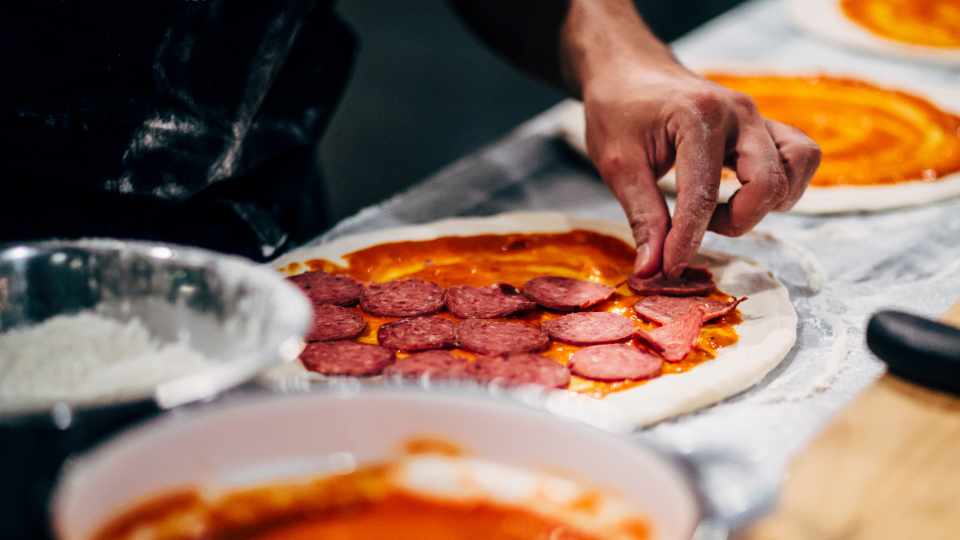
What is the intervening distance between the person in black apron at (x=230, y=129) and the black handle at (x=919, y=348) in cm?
39

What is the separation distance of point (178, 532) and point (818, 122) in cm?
179

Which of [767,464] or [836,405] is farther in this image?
[836,405]

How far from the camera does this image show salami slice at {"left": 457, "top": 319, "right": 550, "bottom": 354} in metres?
1.44

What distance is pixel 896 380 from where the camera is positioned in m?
1.25

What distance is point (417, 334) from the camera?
1.47m

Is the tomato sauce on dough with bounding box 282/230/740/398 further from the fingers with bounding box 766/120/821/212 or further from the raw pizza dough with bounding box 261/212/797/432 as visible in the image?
the fingers with bounding box 766/120/821/212

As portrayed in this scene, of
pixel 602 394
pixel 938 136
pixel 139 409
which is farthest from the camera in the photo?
pixel 938 136

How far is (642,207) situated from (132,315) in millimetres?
818

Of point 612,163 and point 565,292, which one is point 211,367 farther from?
point 612,163

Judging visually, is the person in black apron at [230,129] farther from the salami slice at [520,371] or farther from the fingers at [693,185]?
the salami slice at [520,371]

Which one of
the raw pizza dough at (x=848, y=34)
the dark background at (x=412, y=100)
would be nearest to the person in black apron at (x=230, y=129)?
the raw pizza dough at (x=848, y=34)

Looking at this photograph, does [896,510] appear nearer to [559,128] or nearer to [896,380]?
[896,380]

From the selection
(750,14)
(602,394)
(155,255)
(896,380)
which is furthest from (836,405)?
(750,14)

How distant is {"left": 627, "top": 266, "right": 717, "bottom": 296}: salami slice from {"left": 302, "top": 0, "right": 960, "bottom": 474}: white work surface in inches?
5.6
